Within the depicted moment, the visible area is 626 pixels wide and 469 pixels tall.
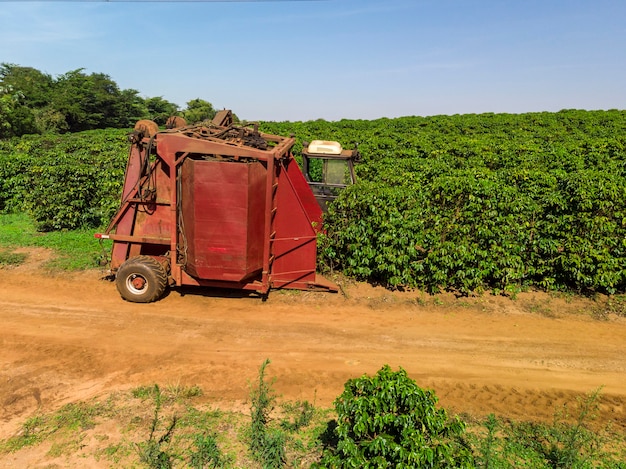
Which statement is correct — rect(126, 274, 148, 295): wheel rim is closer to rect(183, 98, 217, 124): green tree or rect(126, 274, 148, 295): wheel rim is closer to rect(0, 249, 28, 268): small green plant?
rect(0, 249, 28, 268): small green plant

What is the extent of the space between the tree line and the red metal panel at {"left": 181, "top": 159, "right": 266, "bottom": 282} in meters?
45.5

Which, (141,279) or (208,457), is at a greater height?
(141,279)

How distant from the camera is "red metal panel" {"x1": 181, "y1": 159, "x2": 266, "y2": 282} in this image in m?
7.12

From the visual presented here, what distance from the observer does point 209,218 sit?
7320mm

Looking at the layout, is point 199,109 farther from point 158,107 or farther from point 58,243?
point 58,243

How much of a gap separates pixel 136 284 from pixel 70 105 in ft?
196

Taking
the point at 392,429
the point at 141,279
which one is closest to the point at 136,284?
the point at 141,279

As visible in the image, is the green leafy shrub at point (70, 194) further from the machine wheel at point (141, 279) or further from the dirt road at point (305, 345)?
the machine wheel at point (141, 279)

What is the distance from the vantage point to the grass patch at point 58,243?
9820mm

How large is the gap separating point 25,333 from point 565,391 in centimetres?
851

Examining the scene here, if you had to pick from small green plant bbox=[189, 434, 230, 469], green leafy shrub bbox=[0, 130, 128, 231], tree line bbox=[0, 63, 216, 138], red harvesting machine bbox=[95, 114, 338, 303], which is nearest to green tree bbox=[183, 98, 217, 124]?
tree line bbox=[0, 63, 216, 138]

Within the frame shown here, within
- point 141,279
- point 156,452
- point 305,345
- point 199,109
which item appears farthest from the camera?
point 199,109

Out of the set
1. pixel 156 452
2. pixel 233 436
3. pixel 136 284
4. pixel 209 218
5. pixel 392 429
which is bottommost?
pixel 233 436

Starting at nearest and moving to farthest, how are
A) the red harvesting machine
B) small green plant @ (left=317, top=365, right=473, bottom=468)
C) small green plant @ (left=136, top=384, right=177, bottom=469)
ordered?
small green plant @ (left=317, top=365, right=473, bottom=468), small green plant @ (left=136, top=384, right=177, bottom=469), the red harvesting machine
